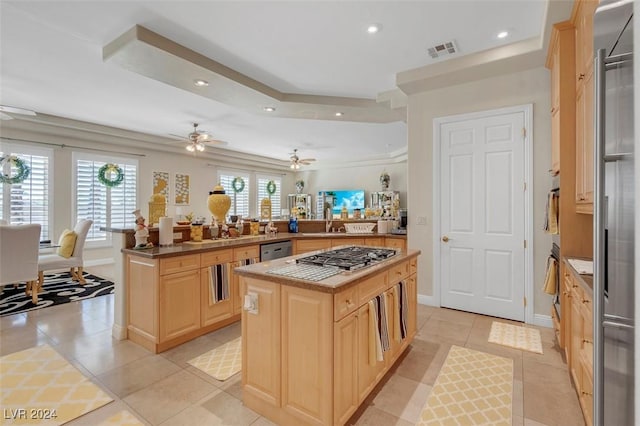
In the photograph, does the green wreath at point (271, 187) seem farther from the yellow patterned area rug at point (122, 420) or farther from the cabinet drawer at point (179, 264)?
the yellow patterned area rug at point (122, 420)

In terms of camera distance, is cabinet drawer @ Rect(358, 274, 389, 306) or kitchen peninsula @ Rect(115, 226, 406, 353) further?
kitchen peninsula @ Rect(115, 226, 406, 353)

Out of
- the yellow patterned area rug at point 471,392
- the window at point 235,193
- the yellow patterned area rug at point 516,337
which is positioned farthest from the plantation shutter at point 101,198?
the yellow patterned area rug at point 516,337

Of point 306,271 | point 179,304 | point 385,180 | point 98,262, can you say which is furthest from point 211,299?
point 385,180

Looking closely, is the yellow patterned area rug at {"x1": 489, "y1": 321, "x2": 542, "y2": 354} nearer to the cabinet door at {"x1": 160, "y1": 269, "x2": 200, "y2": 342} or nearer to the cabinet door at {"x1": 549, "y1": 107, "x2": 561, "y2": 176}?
the cabinet door at {"x1": 549, "y1": 107, "x2": 561, "y2": 176}

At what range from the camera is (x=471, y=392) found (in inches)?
82.7

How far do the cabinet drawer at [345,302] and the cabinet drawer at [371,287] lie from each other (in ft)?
0.20

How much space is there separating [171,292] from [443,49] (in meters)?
3.78

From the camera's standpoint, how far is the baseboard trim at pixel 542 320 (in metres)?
3.22

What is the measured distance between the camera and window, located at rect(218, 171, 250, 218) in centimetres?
938

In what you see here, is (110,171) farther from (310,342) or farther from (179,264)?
(310,342)

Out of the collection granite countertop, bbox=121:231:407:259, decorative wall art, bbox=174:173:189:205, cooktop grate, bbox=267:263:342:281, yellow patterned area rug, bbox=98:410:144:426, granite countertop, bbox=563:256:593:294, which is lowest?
yellow patterned area rug, bbox=98:410:144:426

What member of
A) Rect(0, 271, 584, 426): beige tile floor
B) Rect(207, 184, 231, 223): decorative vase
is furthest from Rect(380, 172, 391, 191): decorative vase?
Rect(207, 184, 231, 223): decorative vase

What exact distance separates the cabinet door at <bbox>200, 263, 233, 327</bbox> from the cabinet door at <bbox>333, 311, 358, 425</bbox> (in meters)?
1.88

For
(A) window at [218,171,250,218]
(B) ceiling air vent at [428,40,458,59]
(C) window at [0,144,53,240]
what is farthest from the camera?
(A) window at [218,171,250,218]
